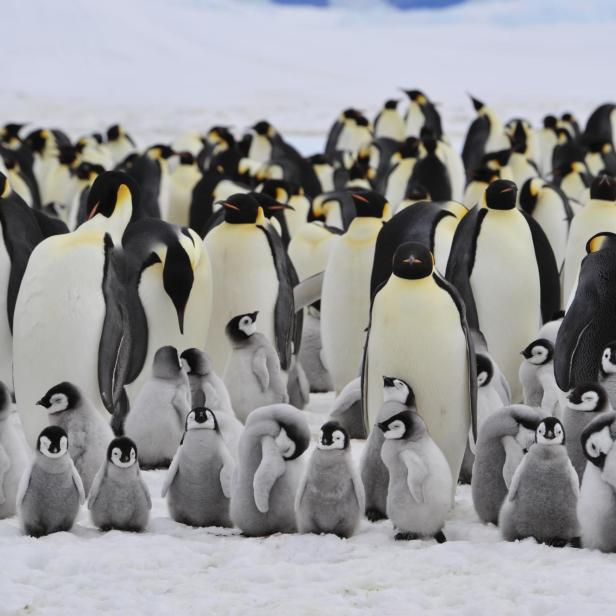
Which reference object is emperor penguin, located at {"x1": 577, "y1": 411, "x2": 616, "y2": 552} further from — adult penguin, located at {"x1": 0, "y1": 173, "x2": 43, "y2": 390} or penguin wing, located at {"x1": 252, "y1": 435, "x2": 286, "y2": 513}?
adult penguin, located at {"x1": 0, "y1": 173, "x2": 43, "y2": 390}

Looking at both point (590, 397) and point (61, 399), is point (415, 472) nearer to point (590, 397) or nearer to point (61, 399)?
point (590, 397)

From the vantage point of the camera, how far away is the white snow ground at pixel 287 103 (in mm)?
3234

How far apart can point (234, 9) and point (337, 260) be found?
66.7 m

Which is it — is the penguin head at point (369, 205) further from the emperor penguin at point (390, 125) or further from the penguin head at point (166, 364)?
the emperor penguin at point (390, 125)

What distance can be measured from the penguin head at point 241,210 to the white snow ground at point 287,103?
100 cm

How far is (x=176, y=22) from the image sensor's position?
63.4 metres

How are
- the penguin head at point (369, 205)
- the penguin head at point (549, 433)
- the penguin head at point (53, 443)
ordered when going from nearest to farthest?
the penguin head at point (549, 433) < the penguin head at point (53, 443) < the penguin head at point (369, 205)

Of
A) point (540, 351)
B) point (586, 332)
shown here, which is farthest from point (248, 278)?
point (586, 332)

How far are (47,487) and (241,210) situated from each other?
2510mm

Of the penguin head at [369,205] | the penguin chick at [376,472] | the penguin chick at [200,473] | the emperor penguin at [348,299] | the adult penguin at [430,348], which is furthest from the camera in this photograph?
the penguin head at [369,205]

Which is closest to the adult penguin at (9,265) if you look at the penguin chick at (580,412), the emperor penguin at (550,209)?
the penguin chick at (580,412)

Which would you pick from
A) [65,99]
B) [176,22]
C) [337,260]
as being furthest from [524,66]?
[337,260]

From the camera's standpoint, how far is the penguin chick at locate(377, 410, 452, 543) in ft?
12.2

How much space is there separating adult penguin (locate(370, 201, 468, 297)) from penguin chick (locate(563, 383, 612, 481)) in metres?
1.55
